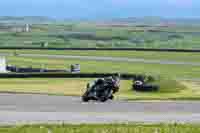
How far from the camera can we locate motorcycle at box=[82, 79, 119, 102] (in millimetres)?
28266

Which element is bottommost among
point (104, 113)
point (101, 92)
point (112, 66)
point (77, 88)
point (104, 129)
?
point (112, 66)

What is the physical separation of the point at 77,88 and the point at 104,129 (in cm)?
2872

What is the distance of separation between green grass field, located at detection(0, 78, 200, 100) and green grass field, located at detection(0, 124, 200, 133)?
1561 centimetres

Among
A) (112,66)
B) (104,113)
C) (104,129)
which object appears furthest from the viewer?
(112,66)

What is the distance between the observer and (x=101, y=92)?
94.1ft

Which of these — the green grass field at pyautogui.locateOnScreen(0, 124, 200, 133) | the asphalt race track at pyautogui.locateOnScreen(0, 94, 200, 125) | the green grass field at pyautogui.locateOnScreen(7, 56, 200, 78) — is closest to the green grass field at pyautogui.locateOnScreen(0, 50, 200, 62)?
the green grass field at pyautogui.locateOnScreen(7, 56, 200, 78)

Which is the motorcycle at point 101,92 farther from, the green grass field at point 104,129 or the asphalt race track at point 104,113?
the green grass field at point 104,129

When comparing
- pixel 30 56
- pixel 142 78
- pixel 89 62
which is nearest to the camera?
pixel 142 78

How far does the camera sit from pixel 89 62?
8781 cm

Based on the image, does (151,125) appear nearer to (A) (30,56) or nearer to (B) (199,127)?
(B) (199,127)

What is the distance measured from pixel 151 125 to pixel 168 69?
199 feet

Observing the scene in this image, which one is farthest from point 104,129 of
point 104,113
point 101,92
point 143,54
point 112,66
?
point 143,54

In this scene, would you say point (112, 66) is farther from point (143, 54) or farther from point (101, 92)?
point (101, 92)

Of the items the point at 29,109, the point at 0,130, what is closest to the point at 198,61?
the point at 29,109
